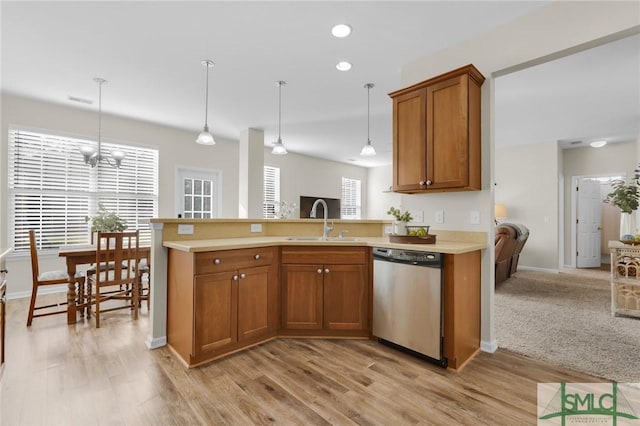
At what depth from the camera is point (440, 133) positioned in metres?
2.56

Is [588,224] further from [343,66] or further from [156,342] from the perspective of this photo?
[156,342]

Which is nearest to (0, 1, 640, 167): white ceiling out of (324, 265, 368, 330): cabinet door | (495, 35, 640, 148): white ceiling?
(495, 35, 640, 148): white ceiling

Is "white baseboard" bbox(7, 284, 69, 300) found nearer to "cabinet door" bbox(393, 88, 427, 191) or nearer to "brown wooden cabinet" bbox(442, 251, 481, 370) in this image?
"cabinet door" bbox(393, 88, 427, 191)

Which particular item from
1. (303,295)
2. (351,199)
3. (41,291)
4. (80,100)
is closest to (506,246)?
(303,295)

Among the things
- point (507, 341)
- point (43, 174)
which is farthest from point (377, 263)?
point (43, 174)

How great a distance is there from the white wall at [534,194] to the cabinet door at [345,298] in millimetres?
5587

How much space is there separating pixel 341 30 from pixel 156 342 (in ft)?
10.4

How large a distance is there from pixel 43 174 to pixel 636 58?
733cm

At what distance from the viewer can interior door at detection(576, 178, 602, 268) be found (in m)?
6.72

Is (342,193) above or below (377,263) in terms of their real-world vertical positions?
above

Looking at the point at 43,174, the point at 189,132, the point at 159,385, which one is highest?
the point at 189,132

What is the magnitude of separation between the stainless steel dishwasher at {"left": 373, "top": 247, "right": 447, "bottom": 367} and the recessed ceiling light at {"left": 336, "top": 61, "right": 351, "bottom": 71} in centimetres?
202

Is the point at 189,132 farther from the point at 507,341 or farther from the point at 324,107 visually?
the point at 507,341

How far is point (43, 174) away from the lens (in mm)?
4289
